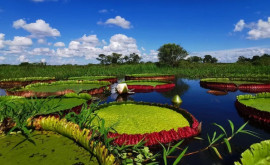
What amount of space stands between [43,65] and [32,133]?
3538cm

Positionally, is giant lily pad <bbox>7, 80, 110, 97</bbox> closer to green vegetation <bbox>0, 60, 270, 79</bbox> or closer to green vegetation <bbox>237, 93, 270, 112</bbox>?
green vegetation <bbox>237, 93, 270, 112</bbox>

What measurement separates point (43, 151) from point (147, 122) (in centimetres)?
286

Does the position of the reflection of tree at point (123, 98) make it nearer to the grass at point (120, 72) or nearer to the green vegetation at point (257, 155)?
the green vegetation at point (257, 155)

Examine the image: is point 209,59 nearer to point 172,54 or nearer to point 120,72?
point 172,54

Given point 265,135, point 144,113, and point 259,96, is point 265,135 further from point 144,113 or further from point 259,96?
point 259,96

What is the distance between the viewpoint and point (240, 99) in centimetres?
724

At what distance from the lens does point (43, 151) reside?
199cm

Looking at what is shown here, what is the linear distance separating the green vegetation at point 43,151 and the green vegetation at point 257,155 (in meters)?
1.34

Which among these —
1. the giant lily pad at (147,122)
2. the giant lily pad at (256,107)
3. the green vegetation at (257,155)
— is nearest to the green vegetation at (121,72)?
the giant lily pad at (256,107)

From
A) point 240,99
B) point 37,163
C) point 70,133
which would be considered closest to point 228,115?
point 240,99

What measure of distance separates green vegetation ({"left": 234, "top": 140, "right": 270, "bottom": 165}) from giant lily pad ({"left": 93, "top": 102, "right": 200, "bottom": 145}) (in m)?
1.69

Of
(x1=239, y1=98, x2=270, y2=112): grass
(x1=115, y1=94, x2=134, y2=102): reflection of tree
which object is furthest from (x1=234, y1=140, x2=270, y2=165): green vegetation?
(x1=115, y1=94, x2=134, y2=102): reflection of tree

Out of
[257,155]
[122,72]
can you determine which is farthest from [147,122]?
[122,72]

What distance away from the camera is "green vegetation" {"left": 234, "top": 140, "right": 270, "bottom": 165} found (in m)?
1.61
